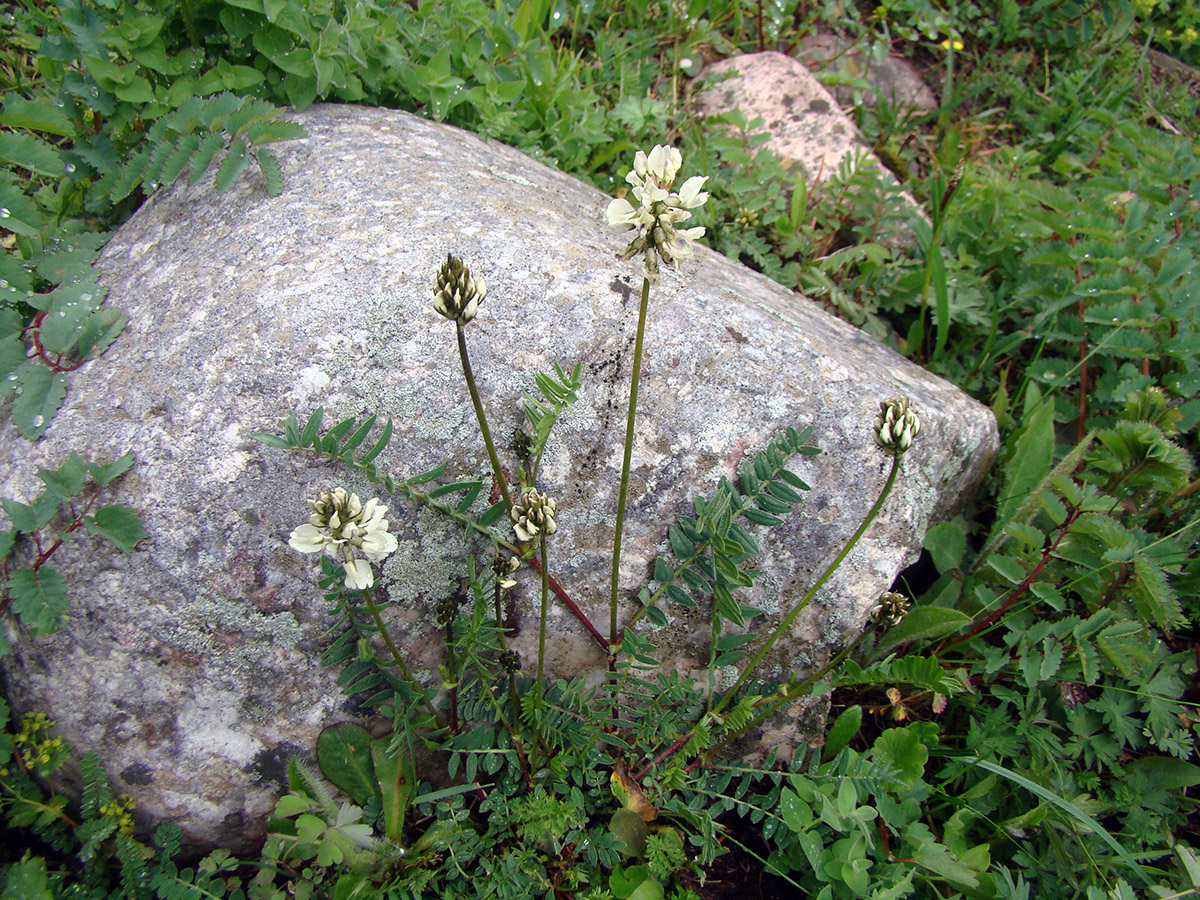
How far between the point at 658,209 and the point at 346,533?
3.64ft

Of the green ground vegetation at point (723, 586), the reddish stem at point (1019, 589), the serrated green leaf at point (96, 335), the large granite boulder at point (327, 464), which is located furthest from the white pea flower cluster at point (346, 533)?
the reddish stem at point (1019, 589)

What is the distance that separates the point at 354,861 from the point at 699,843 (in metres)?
1.04

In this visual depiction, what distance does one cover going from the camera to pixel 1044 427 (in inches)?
123

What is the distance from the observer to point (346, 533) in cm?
182

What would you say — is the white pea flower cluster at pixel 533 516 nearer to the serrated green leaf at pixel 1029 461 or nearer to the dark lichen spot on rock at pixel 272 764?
the dark lichen spot on rock at pixel 272 764

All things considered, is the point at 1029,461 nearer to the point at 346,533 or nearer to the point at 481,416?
the point at 481,416

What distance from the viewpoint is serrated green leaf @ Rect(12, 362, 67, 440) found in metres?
2.32

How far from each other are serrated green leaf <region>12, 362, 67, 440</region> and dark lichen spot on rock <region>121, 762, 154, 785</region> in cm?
108

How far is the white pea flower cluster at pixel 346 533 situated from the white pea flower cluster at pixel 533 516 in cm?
33

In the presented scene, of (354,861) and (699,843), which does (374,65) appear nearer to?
(354,861)

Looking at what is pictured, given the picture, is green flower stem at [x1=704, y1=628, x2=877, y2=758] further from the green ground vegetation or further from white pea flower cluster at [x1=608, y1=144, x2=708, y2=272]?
white pea flower cluster at [x1=608, y1=144, x2=708, y2=272]

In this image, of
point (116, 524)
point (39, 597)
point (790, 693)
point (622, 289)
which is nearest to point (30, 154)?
point (116, 524)

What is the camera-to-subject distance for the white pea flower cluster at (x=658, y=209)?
5.84 feet

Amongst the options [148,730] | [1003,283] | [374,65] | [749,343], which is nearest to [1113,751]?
[749,343]
